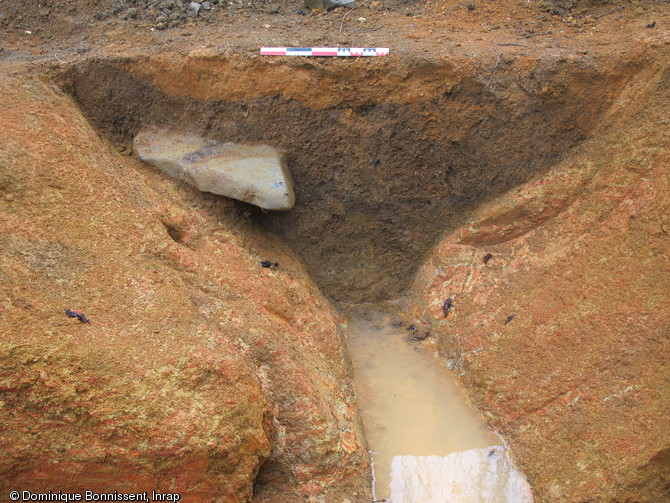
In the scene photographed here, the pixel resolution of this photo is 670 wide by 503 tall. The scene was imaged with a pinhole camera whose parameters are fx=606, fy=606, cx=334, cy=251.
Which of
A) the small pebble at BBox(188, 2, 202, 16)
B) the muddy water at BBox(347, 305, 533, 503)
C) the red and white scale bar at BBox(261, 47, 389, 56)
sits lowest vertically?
the muddy water at BBox(347, 305, 533, 503)

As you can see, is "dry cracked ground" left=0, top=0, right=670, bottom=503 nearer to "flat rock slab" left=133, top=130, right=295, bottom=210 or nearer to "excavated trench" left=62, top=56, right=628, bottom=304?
"excavated trench" left=62, top=56, right=628, bottom=304

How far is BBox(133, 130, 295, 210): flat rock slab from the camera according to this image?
452cm

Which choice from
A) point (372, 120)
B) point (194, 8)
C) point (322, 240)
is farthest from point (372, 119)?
point (194, 8)

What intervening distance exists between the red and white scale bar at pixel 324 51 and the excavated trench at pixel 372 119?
9 centimetres

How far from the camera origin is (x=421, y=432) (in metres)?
4.21

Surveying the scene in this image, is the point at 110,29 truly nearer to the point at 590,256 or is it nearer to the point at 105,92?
the point at 105,92

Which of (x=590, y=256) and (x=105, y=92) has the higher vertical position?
(x=105, y=92)

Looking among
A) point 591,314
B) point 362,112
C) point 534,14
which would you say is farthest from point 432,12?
point 591,314

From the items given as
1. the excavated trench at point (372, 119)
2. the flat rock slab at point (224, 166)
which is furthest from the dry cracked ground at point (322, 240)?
the flat rock slab at point (224, 166)

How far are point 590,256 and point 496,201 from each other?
0.95m

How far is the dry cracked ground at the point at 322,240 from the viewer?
2.98 meters

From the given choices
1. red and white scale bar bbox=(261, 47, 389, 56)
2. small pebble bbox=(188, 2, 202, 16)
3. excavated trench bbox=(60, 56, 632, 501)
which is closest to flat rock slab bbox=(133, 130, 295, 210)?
excavated trench bbox=(60, 56, 632, 501)

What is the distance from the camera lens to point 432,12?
5227 millimetres

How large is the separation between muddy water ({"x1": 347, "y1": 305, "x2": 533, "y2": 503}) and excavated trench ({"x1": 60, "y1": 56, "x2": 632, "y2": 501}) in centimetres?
109
